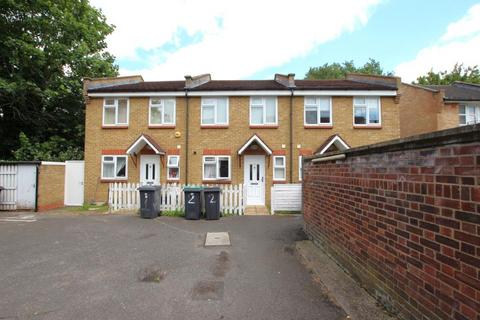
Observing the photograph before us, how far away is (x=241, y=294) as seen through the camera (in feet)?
13.2

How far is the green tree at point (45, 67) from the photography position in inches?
674

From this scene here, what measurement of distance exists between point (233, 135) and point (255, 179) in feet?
8.28

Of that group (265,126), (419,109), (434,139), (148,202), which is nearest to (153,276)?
(434,139)

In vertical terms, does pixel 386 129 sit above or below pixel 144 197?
above

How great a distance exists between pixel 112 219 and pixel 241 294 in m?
7.54

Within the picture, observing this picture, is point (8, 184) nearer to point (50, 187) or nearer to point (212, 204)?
point (50, 187)

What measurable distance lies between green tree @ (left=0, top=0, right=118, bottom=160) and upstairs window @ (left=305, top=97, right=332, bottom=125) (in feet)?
47.7

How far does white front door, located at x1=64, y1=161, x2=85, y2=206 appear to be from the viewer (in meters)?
14.0

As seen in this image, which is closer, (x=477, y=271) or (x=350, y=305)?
(x=477, y=271)

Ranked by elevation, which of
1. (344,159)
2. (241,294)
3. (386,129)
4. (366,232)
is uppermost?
(386,129)

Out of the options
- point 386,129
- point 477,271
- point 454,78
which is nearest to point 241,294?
point 477,271

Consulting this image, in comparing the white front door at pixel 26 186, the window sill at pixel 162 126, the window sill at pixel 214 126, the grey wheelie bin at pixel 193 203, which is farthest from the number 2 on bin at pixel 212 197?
the white front door at pixel 26 186

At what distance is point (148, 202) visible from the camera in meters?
10.4

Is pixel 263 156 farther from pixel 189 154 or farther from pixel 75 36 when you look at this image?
pixel 75 36
